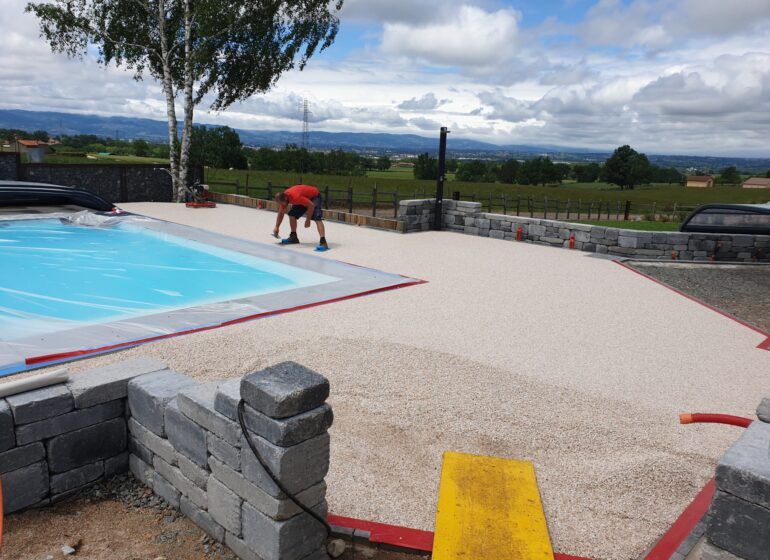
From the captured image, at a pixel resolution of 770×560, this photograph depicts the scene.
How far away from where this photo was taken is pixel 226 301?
790 centimetres

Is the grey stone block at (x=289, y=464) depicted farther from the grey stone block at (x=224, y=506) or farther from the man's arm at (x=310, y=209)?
the man's arm at (x=310, y=209)

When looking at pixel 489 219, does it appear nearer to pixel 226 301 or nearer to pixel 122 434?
pixel 226 301

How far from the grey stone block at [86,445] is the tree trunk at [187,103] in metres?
16.6

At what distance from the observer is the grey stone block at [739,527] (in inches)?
86.8

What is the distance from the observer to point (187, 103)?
19.0m

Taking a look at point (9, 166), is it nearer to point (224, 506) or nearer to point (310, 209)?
point (310, 209)

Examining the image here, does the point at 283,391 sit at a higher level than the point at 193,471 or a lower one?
higher

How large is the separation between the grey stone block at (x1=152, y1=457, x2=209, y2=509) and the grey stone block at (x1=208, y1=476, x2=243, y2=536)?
0.34 ft

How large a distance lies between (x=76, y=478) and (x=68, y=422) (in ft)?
1.38

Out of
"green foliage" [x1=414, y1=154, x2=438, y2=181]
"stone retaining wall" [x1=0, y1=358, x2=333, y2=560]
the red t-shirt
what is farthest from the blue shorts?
"green foliage" [x1=414, y1=154, x2=438, y2=181]

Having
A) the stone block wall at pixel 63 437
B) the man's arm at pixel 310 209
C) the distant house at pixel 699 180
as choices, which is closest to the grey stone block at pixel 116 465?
the stone block wall at pixel 63 437

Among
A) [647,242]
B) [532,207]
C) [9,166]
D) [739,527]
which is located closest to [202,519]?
[739,527]

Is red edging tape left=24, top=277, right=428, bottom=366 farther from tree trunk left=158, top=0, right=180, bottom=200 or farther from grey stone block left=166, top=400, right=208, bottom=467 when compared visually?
tree trunk left=158, top=0, right=180, bottom=200

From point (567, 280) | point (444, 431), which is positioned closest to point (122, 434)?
point (444, 431)
